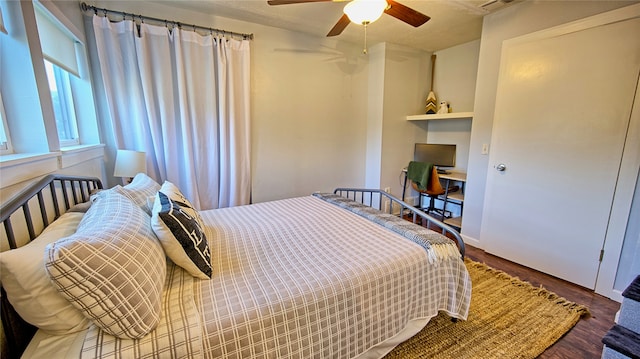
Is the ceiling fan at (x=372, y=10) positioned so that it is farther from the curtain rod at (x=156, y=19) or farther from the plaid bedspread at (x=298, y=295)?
the plaid bedspread at (x=298, y=295)

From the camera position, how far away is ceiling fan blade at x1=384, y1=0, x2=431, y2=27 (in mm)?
1795

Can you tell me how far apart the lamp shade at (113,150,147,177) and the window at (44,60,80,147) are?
34 cm

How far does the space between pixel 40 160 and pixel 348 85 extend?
314 cm

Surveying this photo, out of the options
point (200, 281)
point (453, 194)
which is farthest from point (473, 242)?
point (200, 281)

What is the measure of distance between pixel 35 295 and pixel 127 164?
5.32 feet

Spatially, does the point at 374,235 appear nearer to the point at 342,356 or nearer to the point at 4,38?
the point at 342,356

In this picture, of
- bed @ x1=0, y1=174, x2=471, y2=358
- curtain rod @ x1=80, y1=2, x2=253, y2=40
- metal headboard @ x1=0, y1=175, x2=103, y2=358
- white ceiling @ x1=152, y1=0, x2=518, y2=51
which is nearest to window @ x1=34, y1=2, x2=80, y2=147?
curtain rod @ x1=80, y1=2, x2=253, y2=40

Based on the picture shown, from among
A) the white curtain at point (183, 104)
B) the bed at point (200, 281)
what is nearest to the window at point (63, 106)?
the white curtain at point (183, 104)

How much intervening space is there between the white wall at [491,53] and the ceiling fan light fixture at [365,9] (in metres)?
1.58

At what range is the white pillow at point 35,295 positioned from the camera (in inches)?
30.5

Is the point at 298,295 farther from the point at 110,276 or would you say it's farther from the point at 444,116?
the point at 444,116

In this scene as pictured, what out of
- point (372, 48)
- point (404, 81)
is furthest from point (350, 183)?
point (372, 48)

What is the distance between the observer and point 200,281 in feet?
3.85

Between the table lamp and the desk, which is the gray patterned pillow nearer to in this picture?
the table lamp
